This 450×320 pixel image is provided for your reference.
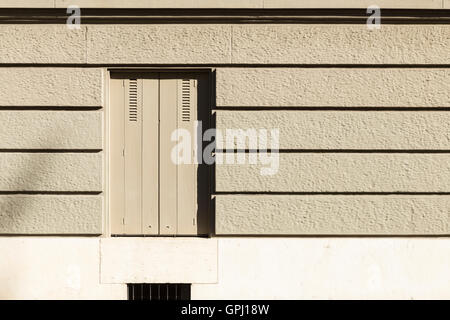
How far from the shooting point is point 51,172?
19.5 feet

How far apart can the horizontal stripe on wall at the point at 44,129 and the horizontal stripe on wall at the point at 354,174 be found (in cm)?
187

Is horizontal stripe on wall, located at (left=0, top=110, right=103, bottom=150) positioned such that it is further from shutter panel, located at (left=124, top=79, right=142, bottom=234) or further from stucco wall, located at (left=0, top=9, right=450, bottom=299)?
shutter panel, located at (left=124, top=79, right=142, bottom=234)

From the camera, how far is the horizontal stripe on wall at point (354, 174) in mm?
5918

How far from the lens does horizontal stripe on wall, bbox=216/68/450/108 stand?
5.92m

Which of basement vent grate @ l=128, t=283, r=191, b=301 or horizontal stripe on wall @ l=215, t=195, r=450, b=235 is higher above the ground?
horizontal stripe on wall @ l=215, t=195, r=450, b=235

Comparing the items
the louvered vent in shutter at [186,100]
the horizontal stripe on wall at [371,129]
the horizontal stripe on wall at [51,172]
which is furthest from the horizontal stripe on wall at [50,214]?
the horizontal stripe on wall at [371,129]

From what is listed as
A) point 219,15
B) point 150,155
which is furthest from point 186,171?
point 219,15

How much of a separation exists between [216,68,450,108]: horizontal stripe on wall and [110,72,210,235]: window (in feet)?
1.88

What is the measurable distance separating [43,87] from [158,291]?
292cm

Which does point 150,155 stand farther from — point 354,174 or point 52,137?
point 354,174

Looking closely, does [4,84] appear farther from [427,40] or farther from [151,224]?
[427,40]

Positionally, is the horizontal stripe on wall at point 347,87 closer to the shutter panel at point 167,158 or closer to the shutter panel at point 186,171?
the shutter panel at point 186,171
